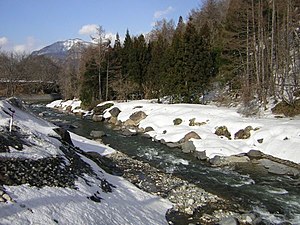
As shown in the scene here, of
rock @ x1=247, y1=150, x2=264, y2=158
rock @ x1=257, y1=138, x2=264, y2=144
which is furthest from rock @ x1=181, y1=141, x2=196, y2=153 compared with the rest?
rock @ x1=257, y1=138, x2=264, y2=144

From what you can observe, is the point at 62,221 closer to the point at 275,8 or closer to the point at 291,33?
the point at 291,33

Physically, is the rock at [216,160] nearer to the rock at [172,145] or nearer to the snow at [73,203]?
the rock at [172,145]

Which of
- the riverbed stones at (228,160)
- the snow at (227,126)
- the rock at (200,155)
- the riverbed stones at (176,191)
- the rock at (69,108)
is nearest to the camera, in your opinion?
the riverbed stones at (176,191)

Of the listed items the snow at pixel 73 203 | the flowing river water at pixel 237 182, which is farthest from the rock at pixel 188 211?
the flowing river water at pixel 237 182

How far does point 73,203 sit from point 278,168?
10.1 metres

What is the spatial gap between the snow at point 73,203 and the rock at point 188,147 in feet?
24.5

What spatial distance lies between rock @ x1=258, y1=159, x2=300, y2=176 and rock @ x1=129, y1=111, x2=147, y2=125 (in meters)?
13.4

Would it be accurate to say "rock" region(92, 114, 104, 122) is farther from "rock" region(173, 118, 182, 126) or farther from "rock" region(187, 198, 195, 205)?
"rock" region(187, 198, 195, 205)

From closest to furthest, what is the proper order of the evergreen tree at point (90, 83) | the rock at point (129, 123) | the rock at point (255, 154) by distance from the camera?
1. the rock at point (255, 154)
2. the rock at point (129, 123)
3. the evergreen tree at point (90, 83)

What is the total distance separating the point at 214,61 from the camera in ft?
99.8

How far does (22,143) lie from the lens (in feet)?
31.1

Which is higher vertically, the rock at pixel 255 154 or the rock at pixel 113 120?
the rock at pixel 113 120

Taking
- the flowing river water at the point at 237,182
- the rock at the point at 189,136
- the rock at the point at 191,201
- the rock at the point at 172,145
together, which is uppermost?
the rock at the point at 189,136

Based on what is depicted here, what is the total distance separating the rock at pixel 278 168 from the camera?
13413 millimetres
